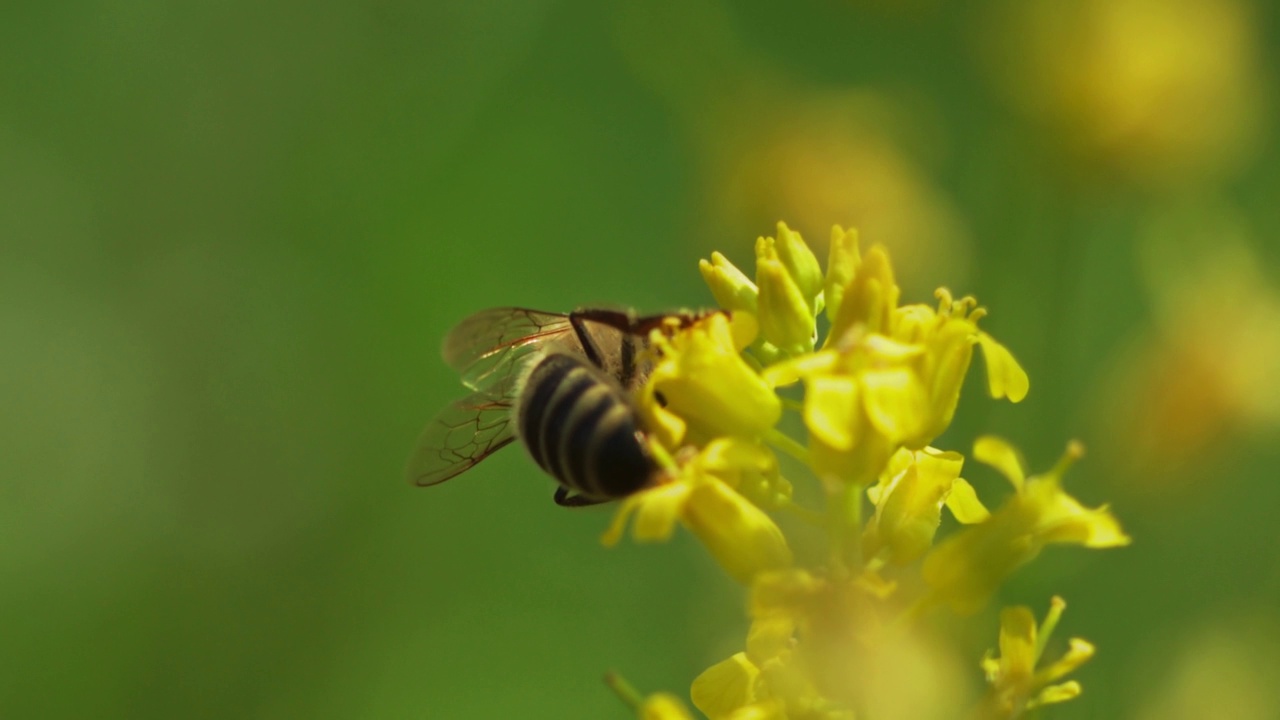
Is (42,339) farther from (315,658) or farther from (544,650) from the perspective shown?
(544,650)

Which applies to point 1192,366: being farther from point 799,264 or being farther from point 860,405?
point 860,405

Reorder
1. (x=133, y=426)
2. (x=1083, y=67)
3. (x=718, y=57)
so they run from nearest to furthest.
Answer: (x=1083, y=67) → (x=718, y=57) → (x=133, y=426)

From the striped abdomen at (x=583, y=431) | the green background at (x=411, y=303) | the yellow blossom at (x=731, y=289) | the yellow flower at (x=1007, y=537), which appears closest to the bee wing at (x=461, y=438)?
the striped abdomen at (x=583, y=431)

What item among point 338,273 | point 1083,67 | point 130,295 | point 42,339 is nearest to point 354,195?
point 338,273

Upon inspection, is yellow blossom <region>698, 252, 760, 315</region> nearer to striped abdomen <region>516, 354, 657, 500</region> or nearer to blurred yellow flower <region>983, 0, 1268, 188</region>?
striped abdomen <region>516, 354, 657, 500</region>

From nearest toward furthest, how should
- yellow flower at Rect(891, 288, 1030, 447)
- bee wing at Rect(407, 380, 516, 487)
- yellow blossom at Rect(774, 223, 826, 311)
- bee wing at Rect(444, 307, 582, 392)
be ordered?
yellow flower at Rect(891, 288, 1030, 447) < yellow blossom at Rect(774, 223, 826, 311) < bee wing at Rect(407, 380, 516, 487) < bee wing at Rect(444, 307, 582, 392)

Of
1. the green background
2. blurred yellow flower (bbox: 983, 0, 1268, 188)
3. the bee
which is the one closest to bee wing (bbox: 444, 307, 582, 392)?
the bee

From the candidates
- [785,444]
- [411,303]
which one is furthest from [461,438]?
[411,303]
